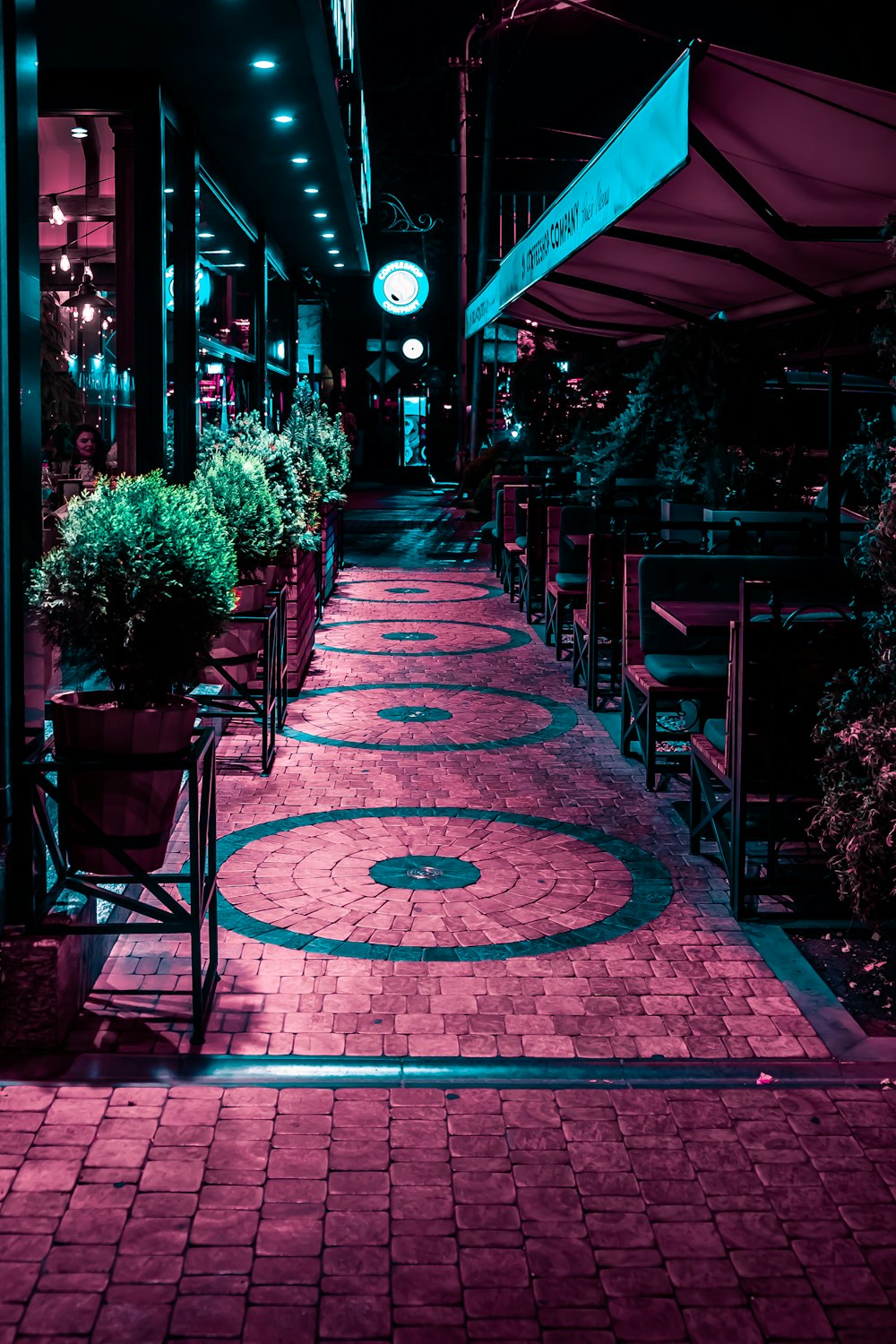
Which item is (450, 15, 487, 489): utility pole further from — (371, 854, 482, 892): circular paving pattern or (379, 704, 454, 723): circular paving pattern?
(371, 854, 482, 892): circular paving pattern

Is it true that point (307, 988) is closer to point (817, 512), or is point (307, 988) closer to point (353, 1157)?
point (353, 1157)

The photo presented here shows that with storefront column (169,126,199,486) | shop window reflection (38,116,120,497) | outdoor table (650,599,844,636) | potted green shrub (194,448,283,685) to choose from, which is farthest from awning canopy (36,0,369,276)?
outdoor table (650,599,844,636)

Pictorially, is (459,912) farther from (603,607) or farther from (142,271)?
(142,271)

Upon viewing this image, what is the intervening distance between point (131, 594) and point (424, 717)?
474 centimetres

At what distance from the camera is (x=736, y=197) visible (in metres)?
7.09

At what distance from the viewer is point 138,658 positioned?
4414 mm

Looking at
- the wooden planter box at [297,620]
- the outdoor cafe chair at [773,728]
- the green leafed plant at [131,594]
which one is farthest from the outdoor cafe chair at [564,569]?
the green leafed plant at [131,594]

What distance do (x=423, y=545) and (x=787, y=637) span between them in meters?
16.7

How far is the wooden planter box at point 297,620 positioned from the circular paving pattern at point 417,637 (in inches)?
53.1

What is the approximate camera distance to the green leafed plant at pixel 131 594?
4379 millimetres

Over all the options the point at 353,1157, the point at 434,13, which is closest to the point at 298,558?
the point at 353,1157

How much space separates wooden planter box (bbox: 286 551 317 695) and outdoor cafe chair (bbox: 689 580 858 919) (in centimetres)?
453

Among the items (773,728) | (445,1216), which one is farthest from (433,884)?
(445,1216)

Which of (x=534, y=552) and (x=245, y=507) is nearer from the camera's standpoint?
(x=245, y=507)
